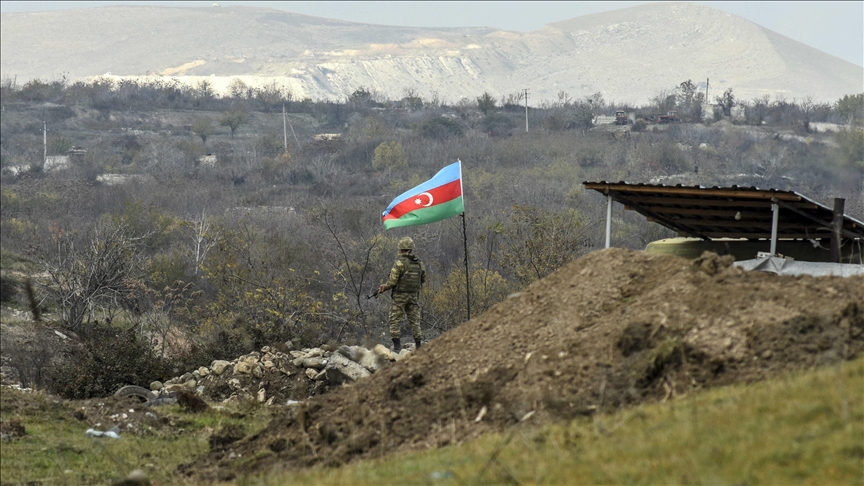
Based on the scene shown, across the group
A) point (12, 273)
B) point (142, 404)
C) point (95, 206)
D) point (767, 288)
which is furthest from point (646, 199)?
point (95, 206)

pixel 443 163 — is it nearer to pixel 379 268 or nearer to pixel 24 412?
pixel 379 268

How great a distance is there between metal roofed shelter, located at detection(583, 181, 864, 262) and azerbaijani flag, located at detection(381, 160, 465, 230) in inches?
96.4

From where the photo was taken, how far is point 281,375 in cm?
1689

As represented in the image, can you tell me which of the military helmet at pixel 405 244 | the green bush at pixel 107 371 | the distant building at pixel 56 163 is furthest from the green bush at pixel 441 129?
the military helmet at pixel 405 244

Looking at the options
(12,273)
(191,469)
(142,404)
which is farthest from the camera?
(12,273)

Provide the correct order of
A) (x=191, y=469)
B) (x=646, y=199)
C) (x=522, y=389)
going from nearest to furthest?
(x=522, y=389) < (x=191, y=469) < (x=646, y=199)

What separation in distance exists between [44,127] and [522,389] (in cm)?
8313

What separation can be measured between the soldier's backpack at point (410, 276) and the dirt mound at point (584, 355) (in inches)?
199

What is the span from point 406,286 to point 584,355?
A: 24.0ft

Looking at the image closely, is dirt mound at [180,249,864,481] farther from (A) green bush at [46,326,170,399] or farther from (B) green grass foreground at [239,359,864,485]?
(A) green bush at [46,326,170,399]

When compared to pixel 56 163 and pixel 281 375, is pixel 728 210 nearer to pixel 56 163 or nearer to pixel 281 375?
pixel 281 375

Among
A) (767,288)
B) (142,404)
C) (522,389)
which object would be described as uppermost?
(767,288)

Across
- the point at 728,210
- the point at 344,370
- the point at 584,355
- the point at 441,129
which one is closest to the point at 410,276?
the point at 344,370

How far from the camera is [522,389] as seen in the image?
32.0 ft
